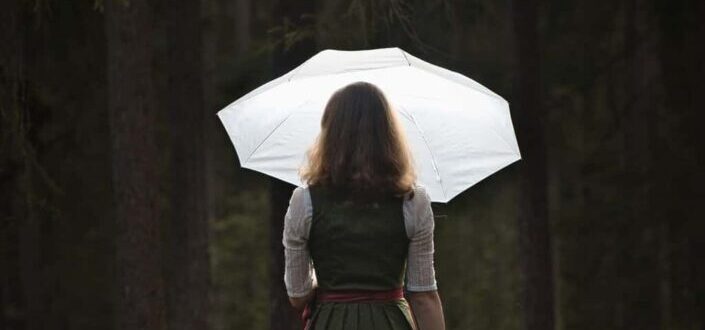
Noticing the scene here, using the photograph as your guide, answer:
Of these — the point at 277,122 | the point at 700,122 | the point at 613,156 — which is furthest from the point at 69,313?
the point at 277,122

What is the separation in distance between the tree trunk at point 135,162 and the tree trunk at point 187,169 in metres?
1.89

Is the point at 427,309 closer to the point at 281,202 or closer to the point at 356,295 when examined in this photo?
the point at 356,295

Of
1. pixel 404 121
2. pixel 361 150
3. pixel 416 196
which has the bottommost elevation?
pixel 416 196

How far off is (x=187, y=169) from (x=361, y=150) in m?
10.1

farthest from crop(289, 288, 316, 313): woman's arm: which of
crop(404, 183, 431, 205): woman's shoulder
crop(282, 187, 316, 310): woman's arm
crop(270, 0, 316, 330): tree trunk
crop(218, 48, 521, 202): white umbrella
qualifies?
crop(270, 0, 316, 330): tree trunk

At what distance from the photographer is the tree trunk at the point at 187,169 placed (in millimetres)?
14102

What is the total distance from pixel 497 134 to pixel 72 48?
1124 cm

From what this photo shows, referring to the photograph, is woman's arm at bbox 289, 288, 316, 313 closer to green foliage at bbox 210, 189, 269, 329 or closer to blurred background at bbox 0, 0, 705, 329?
blurred background at bbox 0, 0, 705, 329

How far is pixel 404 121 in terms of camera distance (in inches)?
214

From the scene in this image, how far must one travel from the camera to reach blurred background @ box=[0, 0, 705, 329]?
12.0 meters

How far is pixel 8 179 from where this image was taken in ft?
49.0

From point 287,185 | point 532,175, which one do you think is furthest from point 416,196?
point 532,175

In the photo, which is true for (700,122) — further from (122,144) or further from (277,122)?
(277,122)

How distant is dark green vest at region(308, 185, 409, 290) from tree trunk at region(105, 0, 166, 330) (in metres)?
7.35
